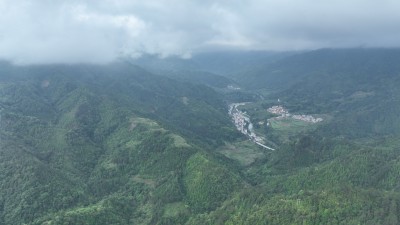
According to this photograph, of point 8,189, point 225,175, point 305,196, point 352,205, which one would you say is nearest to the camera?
point 352,205

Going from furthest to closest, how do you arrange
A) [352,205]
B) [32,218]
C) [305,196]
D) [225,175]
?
[225,175], [32,218], [305,196], [352,205]

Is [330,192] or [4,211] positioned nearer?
[330,192]

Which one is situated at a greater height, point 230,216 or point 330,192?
point 330,192

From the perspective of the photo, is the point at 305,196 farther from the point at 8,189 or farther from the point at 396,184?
the point at 8,189

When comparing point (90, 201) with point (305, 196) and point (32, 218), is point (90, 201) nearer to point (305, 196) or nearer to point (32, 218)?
point (32, 218)

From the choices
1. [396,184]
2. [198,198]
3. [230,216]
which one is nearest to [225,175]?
[198,198]

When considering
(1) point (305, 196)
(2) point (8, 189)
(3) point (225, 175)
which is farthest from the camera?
(3) point (225, 175)

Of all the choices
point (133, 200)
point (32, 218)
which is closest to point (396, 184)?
point (133, 200)

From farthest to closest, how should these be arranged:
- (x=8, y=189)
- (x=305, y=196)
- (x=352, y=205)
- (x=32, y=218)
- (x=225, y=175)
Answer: (x=225, y=175) < (x=8, y=189) < (x=32, y=218) < (x=305, y=196) < (x=352, y=205)

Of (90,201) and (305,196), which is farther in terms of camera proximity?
(90,201)
